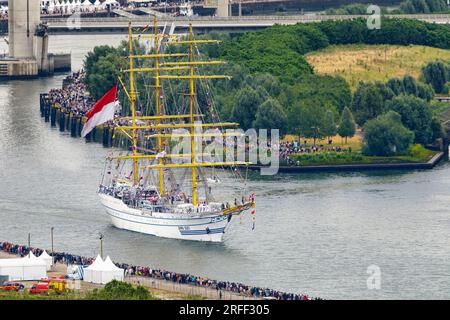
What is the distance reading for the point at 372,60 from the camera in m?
179

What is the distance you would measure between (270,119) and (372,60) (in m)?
32.3

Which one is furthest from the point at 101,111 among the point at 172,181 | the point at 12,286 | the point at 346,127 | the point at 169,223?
the point at 346,127

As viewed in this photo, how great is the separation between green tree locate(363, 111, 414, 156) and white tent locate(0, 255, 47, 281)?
43.2 metres

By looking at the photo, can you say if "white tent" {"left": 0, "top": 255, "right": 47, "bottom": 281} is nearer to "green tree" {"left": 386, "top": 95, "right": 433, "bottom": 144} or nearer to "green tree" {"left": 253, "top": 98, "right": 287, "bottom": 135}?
"green tree" {"left": 253, "top": 98, "right": 287, "bottom": 135}

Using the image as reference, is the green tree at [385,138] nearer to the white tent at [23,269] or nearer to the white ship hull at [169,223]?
the white ship hull at [169,223]

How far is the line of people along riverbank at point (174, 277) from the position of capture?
102 m

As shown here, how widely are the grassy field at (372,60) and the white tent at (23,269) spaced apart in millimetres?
64970

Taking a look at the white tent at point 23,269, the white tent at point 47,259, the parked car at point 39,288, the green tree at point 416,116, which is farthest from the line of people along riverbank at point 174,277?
the green tree at point 416,116

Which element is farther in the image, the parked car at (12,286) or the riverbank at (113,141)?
the riverbank at (113,141)

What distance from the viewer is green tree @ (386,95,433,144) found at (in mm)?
149500

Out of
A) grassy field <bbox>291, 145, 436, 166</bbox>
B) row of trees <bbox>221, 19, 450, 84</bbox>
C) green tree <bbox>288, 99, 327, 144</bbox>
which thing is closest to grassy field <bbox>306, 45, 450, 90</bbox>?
row of trees <bbox>221, 19, 450, 84</bbox>

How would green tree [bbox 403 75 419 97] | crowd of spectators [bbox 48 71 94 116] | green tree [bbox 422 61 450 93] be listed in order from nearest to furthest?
green tree [bbox 403 75 419 97]
crowd of spectators [bbox 48 71 94 116]
green tree [bbox 422 61 450 93]
